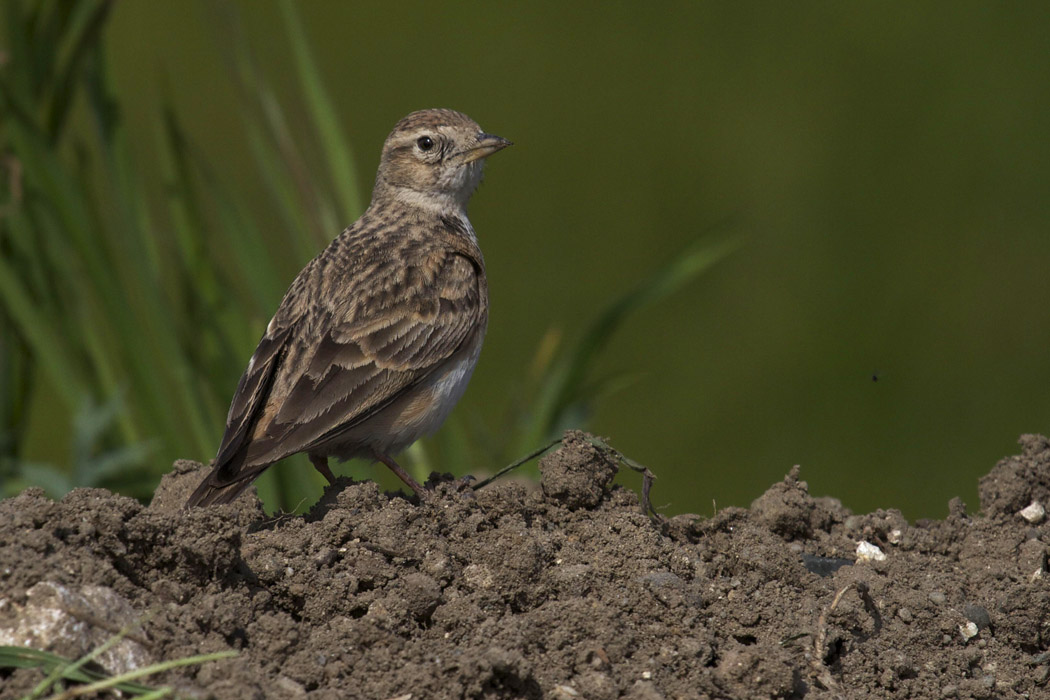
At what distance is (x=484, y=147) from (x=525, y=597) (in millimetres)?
2806

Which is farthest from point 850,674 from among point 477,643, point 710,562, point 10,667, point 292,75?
point 292,75

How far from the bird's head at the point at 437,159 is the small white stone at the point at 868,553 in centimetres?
244

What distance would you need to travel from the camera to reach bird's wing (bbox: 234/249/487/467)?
4.14m

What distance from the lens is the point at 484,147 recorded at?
5426 mm

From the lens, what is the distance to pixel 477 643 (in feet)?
9.12

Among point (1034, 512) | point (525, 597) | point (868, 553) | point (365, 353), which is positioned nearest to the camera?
point (525, 597)

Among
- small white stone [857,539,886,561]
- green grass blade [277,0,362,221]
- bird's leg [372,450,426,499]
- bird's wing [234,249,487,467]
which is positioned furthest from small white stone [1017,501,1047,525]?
green grass blade [277,0,362,221]

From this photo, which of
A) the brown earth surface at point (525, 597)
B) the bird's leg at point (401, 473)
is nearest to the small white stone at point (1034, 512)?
the brown earth surface at point (525, 597)

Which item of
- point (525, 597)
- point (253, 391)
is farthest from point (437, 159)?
point (525, 597)

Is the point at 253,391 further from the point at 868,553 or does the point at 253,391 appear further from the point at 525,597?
the point at 868,553

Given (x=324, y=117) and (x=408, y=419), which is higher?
(x=324, y=117)

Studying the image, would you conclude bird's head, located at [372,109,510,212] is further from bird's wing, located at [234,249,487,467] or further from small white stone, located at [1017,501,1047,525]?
small white stone, located at [1017,501,1047,525]

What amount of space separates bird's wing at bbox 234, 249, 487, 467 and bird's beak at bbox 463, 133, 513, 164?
0.63 m

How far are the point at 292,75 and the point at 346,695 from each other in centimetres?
689
